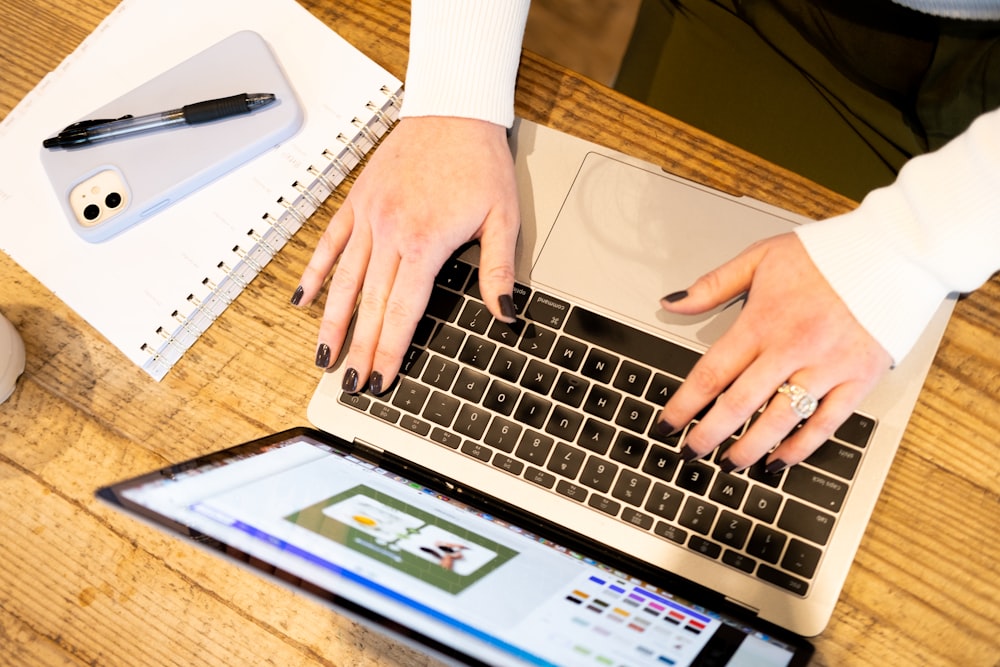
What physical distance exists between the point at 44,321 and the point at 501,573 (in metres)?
0.54

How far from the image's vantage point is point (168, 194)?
2.28 feet

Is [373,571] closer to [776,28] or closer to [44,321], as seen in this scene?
[44,321]

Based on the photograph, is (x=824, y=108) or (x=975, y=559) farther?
(x=824, y=108)

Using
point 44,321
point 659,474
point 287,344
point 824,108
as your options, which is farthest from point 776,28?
point 44,321

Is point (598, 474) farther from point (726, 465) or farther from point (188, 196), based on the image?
point (188, 196)

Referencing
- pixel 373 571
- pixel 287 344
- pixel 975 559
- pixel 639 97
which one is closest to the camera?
pixel 373 571

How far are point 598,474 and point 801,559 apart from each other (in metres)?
0.17

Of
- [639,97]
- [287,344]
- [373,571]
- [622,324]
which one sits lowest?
[373,571]

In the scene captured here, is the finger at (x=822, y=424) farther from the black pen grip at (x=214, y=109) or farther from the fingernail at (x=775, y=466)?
the black pen grip at (x=214, y=109)

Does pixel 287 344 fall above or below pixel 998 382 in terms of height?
below

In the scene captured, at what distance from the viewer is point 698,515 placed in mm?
600

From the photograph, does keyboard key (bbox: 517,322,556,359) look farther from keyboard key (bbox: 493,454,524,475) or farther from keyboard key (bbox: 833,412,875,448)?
keyboard key (bbox: 833,412,875,448)

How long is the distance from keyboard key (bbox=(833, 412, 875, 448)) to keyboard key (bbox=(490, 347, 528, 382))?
0.88ft

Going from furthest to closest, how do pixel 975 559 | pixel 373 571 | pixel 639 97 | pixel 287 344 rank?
1. pixel 639 97
2. pixel 287 344
3. pixel 975 559
4. pixel 373 571
